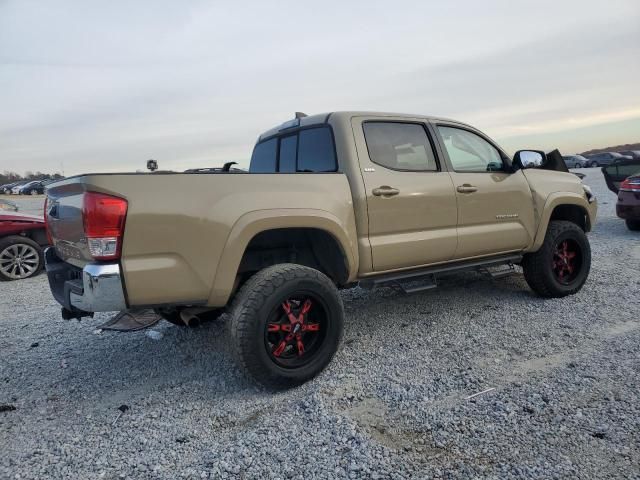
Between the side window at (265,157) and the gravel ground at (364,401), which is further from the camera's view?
the side window at (265,157)

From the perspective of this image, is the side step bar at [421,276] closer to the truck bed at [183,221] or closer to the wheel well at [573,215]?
the truck bed at [183,221]

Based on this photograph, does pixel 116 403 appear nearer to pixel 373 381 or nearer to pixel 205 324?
pixel 205 324

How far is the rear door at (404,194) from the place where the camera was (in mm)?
3586

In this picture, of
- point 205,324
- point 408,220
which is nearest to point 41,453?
point 205,324

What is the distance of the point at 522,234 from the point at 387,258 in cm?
174

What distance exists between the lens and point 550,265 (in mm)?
4746

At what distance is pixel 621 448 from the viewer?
2281 mm

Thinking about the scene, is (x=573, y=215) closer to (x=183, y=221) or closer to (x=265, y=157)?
(x=265, y=157)

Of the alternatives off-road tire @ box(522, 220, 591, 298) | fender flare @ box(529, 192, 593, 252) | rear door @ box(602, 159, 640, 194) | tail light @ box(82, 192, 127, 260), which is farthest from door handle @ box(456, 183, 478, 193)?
rear door @ box(602, 159, 640, 194)

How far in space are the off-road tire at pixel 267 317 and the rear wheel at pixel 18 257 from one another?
6164 mm

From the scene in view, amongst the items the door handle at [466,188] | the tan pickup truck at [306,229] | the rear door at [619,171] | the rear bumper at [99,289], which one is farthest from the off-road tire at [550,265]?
the rear door at [619,171]

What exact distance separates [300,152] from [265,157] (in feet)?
2.21

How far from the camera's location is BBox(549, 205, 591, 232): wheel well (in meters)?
5.19

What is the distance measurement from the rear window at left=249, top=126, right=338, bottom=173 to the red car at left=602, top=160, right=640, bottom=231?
24.0 ft
